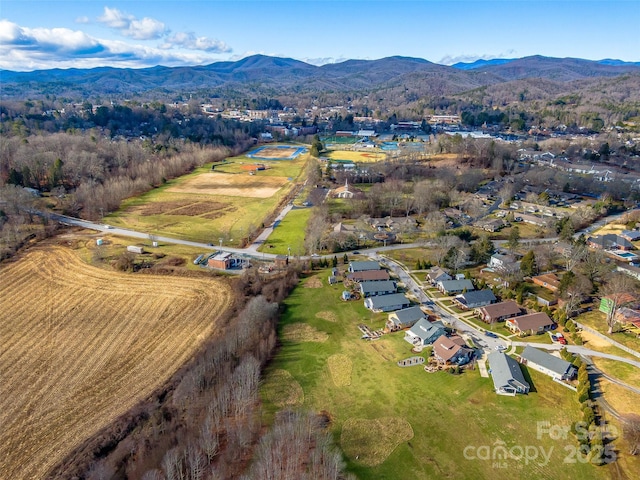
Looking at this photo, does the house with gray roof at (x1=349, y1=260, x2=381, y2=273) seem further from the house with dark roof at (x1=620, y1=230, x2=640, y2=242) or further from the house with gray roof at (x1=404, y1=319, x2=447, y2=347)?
the house with dark roof at (x1=620, y1=230, x2=640, y2=242)

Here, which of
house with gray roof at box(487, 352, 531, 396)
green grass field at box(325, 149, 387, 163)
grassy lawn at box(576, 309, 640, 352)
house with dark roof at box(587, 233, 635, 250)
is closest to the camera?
house with gray roof at box(487, 352, 531, 396)

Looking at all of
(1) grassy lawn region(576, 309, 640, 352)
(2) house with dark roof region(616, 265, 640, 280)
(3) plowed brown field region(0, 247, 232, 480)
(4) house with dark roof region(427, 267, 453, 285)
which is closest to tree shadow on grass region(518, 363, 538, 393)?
(1) grassy lawn region(576, 309, 640, 352)

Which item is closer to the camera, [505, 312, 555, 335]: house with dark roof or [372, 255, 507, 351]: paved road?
[372, 255, 507, 351]: paved road

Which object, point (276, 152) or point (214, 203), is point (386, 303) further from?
point (276, 152)

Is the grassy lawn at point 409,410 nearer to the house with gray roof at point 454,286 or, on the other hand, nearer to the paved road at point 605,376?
the paved road at point 605,376

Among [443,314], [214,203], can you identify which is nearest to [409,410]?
[443,314]

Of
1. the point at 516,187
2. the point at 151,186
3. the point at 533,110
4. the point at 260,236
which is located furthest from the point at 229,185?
the point at 533,110

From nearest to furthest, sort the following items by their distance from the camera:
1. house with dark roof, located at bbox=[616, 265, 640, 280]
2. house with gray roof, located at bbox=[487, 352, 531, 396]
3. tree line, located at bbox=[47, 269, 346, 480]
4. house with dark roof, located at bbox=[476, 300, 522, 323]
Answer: tree line, located at bbox=[47, 269, 346, 480] < house with gray roof, located at bbox=[487, 352, 531, 396] < house with dark roof, located at bbox=[476, 300, 522, 323] < house with dark roof, located at bbox=[616, 265, 640, 280]

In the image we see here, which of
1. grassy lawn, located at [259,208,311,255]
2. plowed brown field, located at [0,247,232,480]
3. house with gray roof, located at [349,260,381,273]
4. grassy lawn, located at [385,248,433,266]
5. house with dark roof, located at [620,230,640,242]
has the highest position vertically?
house with dark roof, located at [620,230,640,242]
